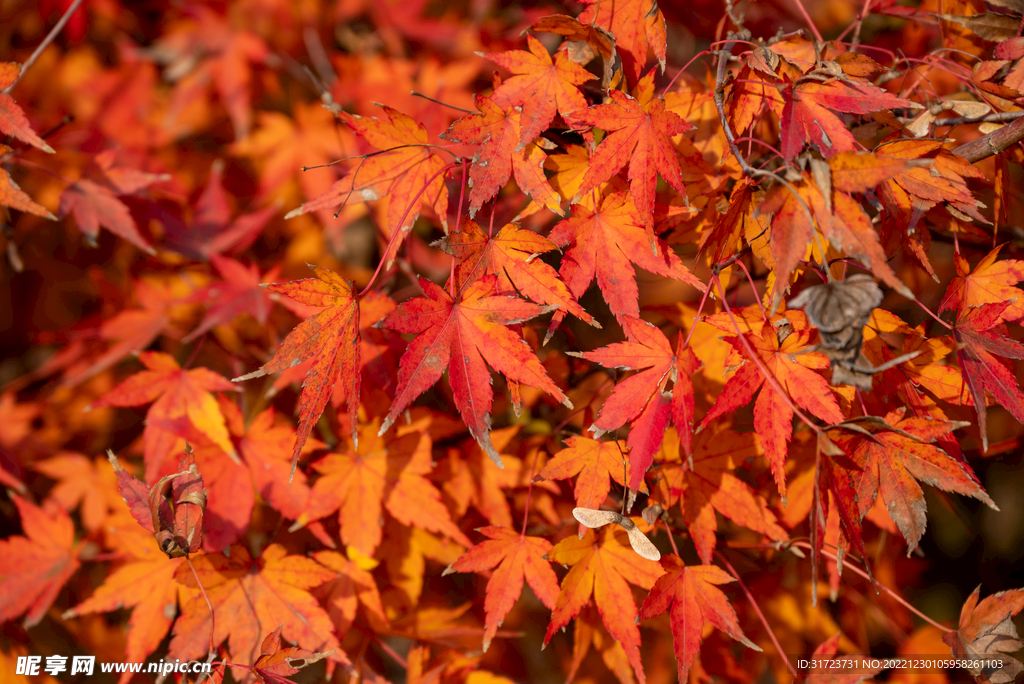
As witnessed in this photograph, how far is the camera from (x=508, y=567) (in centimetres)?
99

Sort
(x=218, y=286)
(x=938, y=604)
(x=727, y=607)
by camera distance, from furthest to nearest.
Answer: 1. (x=938, y=604)
2. (x=218, y=286)
3. (x=727, y=607)

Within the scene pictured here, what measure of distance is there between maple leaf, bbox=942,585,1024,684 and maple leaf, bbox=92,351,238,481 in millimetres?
1370

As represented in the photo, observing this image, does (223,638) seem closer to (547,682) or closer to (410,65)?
(547,682)

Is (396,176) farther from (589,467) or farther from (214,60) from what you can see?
(214,60)

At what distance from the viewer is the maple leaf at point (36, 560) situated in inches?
47.1

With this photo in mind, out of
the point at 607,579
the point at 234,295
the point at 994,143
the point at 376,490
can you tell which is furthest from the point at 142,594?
the point at 994,143

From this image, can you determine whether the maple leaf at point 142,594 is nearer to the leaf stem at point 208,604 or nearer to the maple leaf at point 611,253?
the leaf stem at point 208,604

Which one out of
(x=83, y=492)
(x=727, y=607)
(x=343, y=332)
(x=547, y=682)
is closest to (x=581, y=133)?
(x=343, y=332)

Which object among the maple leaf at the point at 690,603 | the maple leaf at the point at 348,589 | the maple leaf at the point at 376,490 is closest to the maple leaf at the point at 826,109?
the maple leaf at the point at 690,603

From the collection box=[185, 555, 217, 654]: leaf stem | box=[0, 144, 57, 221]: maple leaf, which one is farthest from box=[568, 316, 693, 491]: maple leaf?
box=[0, 144, 57, 221]: maple leaf

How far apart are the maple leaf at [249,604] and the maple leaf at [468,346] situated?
19.6 inches

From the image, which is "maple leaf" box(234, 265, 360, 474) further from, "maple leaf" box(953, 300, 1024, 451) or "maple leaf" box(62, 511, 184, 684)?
"maple leaf" box(953, 300, 1024, 451)

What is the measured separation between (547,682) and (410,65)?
6.91ft

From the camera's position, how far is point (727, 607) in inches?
36.2
